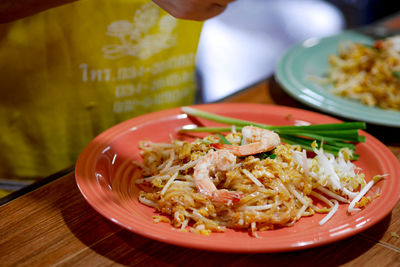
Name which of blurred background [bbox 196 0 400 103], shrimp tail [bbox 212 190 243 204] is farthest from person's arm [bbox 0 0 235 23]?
blurred background [bbox 196 0 400 103]

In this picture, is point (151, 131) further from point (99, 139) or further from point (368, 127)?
point (368, 127)

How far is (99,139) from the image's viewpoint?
148 cm

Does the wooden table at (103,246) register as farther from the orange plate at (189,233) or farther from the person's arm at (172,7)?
the person's arm at (172,7)

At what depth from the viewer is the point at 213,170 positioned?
1.25 metres

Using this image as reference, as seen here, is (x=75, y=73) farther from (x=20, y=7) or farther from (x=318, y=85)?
(x=318, y=85)

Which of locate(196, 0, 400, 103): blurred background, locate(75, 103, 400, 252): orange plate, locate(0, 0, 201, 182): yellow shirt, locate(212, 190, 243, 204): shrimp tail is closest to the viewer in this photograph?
locate(75, 103, 400, 252): orange plate

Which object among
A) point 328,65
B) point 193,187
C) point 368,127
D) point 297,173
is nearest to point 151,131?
point 193,187

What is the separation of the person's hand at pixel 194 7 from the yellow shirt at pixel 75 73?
2.30ft

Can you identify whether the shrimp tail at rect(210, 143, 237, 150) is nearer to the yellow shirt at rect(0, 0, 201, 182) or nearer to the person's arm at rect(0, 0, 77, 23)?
the person's arm at rect(0, 0, 77, 23)

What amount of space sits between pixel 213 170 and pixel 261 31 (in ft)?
16.9

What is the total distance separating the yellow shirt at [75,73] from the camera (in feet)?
6.34

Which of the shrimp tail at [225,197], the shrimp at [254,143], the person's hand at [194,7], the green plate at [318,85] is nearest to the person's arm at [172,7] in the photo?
the person's hand at [194,7]

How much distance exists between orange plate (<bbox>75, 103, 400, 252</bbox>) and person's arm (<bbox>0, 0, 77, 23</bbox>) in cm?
50

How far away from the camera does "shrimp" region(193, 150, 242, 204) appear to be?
3.79 ft
